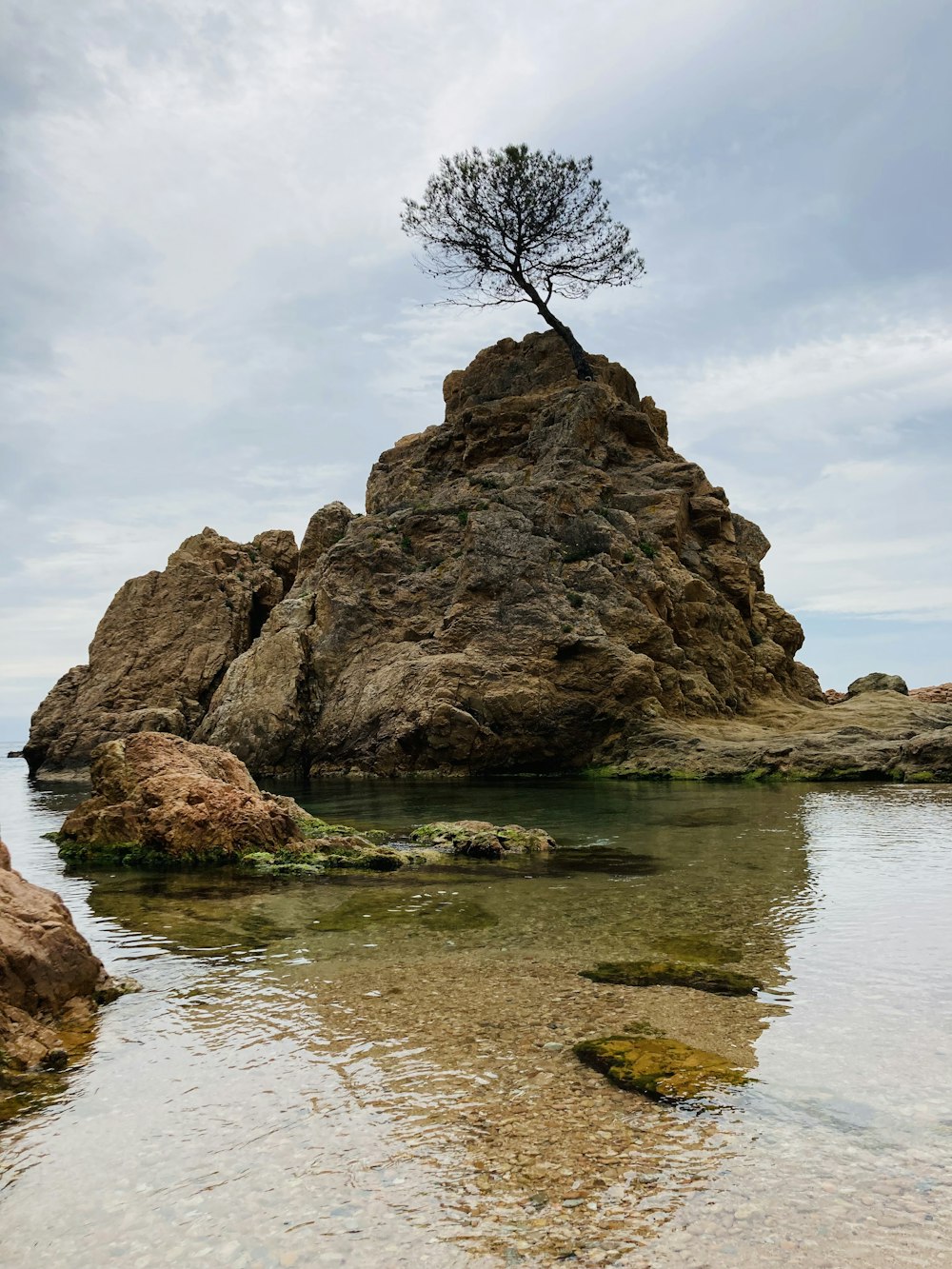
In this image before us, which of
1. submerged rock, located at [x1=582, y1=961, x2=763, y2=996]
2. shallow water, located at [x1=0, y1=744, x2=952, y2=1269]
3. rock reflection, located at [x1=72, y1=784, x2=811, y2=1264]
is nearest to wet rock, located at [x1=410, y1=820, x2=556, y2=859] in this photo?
rock reflection, located at [x1=72, y1=784, x2=811, y2=1264]

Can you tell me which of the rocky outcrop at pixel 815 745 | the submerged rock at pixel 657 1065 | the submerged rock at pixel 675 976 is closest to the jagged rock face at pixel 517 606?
the rocky outcrop at pixel 815 745

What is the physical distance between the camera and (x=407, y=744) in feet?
112

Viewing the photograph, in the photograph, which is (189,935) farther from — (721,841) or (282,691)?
(282,691)

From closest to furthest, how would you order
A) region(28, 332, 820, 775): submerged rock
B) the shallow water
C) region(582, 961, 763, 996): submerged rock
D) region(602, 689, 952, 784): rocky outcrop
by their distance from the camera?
1. the shallow water
2. region(582, 961, 763, 996): submerged rock
3. region(602, 689, 952, 784): rocky outcrop
4. region(28, 332, 820, 775): submerged rock

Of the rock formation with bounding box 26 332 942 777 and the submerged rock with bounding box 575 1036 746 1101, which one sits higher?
the rock formation with bounding box 26 332 942 777

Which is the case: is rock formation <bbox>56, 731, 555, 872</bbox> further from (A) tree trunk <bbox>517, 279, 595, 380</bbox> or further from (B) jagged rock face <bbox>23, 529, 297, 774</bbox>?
(A) tree trunk <bbox>517, 279, 595, 380</bbox>

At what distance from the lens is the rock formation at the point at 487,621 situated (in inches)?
1316

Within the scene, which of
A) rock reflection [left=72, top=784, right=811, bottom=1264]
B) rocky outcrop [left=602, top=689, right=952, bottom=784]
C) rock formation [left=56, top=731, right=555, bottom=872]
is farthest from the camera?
rocky outcrop [left=602, top=689, right=952, bottom=784]

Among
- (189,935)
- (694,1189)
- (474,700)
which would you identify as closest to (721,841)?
(189,935)

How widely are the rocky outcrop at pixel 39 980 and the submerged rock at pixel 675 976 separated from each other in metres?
3.90

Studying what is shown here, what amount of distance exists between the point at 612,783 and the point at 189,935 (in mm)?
21212

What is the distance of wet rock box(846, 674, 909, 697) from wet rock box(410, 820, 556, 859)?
99.7ft

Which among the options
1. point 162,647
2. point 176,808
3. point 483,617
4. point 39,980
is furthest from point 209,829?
point 162,647

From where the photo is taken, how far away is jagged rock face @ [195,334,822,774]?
33.4 m
